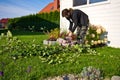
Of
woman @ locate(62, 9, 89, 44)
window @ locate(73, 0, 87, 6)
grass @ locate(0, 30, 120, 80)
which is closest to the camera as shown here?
grass @ locate(0, 30, 120, 80)

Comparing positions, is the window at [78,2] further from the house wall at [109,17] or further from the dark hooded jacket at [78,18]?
the dark hooded jacket at [78,18]

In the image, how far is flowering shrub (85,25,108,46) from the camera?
9641 mm

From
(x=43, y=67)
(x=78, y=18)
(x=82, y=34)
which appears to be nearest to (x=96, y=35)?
(x=82, y=34)

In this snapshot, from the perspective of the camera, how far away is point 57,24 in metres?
25.4

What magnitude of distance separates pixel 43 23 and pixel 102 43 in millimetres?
16535

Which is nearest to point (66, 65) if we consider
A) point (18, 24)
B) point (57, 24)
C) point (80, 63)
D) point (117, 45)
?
point (80, 63)

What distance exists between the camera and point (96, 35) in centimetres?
987

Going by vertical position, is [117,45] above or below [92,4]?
below

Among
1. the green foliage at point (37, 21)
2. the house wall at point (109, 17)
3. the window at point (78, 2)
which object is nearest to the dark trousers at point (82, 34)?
the house wall at point (109, 17)

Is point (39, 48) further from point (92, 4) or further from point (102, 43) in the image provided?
point (92, 4)

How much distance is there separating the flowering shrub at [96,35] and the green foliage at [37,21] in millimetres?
15203

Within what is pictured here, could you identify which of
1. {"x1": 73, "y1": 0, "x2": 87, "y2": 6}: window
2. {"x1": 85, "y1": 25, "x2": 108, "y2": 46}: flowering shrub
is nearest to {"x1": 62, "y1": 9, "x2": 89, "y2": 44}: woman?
{"x1": 85, "y1": 25, "x2": 108, "y2": 46}: flowering shrub

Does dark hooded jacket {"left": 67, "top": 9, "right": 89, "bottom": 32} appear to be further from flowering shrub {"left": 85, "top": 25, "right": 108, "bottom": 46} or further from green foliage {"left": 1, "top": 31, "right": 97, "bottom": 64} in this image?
green foliage {"left": 1, "top": 31, "right": 97, "bottom": 64}

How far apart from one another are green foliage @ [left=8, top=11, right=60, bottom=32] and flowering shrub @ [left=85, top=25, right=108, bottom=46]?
1520 centimetres
